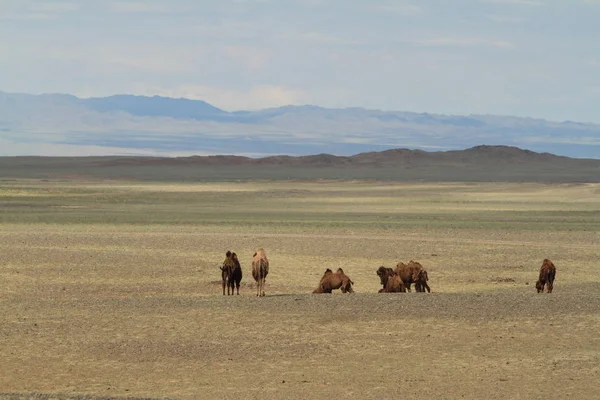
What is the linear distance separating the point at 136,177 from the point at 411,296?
235 feet

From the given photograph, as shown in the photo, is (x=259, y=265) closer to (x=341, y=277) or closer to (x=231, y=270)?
(x=231, y=270)

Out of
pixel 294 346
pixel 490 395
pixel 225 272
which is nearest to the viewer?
pixel 490 395

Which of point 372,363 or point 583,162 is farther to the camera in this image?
point 583,162

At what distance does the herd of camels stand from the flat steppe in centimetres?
55

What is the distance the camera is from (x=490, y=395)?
12141 mm

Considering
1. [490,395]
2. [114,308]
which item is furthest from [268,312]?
[490,395]

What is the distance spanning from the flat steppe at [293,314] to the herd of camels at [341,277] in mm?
548

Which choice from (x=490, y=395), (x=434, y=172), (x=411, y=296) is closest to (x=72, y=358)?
(x=490, y=395)

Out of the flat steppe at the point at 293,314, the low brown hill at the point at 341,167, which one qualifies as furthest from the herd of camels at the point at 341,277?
the low brown hill at the point at 341,167

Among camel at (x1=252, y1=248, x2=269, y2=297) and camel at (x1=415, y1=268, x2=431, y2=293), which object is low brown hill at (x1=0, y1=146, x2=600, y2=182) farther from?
camel at (x1=252, y1=248, x2=269, y2=297)

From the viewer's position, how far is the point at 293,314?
17.0m

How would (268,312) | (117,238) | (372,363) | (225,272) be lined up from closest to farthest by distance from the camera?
1. (372,363)
2. (268,312)
3. (225,272)
4. (117,238)

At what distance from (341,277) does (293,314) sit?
117 inches

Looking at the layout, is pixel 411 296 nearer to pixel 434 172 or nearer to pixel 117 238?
pixel 117 238
